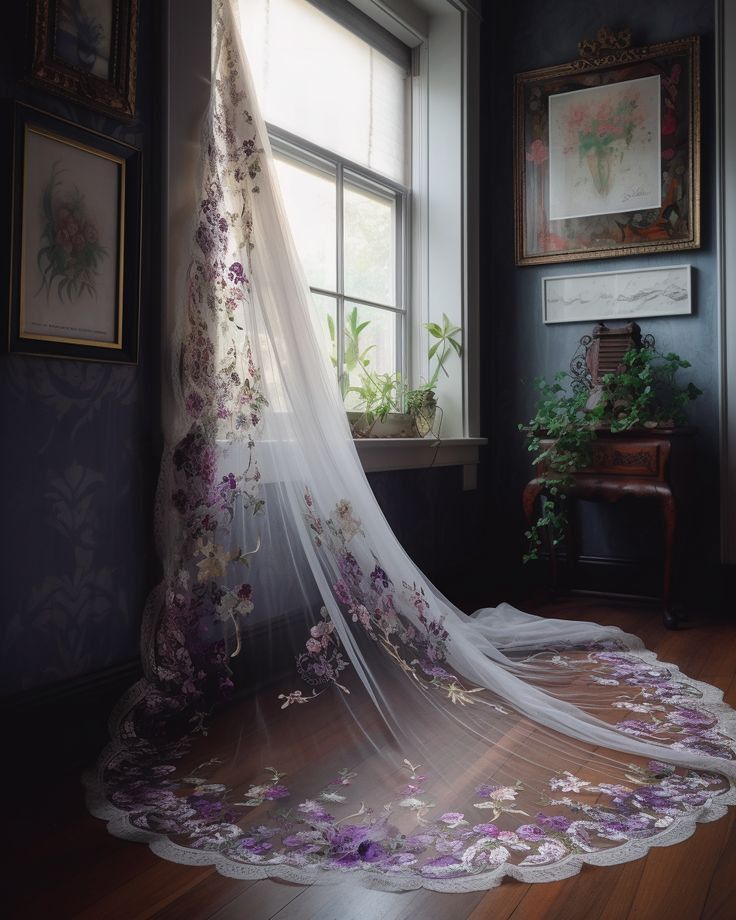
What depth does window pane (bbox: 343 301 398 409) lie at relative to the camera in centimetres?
332

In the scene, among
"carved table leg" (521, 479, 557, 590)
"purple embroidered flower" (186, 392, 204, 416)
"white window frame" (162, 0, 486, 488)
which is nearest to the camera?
"purple embroidered flower" (186, 392, 204, 416)

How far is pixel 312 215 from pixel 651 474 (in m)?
1.64

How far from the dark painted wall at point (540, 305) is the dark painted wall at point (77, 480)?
7.31 feet

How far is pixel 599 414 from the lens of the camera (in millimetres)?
3342

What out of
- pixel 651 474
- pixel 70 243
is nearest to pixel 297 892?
pixel 70 243

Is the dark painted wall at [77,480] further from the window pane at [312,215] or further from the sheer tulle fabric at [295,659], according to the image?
the window pane at [312,215]

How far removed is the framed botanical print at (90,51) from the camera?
5.86 ft

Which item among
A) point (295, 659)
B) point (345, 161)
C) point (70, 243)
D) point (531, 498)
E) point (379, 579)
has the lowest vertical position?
point (295, 659)

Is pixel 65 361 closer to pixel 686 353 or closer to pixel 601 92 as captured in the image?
pixel 686 353

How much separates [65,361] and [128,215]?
16.3 inches

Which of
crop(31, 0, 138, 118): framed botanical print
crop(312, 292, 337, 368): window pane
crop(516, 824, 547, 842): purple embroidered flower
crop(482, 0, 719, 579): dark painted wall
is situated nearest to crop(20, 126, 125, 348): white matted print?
crop(31, 0, 138, 118): framed botanical print

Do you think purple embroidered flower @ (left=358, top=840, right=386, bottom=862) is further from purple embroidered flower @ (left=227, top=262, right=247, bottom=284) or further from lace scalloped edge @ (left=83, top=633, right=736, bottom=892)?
purple embroidered flower @ (left=227, top=262, right=247, bottom=284)

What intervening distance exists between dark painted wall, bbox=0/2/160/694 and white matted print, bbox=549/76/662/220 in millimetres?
2253
